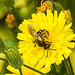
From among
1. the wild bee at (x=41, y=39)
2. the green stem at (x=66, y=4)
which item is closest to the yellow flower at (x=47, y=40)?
the wild bee at (x=41, y=39)

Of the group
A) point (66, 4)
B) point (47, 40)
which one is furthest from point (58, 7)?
point (66, 4)

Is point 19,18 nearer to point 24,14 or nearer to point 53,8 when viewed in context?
point 53,8

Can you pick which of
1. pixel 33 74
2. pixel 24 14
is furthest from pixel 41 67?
pixel 24 14

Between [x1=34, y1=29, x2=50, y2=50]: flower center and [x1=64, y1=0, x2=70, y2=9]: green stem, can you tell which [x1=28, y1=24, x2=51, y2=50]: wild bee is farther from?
[x1=64, y1=0, x2=70, y2=9]: green stem

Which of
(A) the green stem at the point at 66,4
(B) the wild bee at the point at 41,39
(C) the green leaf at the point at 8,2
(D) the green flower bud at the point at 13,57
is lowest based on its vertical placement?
(D) the green flower bud at the point at 13,57

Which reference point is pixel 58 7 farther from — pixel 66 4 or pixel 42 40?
pixel 66 4

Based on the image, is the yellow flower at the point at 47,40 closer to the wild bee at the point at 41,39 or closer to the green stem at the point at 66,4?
the wild bee at the point at 41,39
